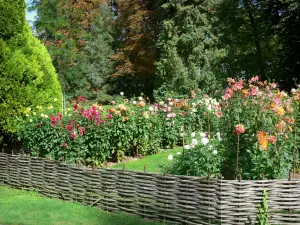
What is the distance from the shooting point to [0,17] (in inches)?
299

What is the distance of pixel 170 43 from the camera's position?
22047mm

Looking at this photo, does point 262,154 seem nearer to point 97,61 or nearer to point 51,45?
point 51,45

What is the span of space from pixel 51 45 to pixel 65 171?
594 inches

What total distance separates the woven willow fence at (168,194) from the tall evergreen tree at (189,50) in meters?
15.5

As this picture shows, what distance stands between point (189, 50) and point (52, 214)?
60.0ft

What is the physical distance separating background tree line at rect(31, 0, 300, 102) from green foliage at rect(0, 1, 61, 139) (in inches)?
417

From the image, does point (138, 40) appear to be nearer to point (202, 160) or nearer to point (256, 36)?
point (256, 36)

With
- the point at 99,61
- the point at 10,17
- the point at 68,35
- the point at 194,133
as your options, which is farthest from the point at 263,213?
the point at 99,61

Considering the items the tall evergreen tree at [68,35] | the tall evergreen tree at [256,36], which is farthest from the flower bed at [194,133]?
the tall evergreen tree at [256,36]

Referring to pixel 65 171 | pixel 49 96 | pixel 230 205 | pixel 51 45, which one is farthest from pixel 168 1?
pixel 230 205

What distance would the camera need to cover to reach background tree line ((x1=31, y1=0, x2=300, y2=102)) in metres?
19.5

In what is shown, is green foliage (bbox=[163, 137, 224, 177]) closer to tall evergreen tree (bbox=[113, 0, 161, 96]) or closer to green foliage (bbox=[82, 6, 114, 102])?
tall evergreen tree (bbox=[113, 0, 161, 96])

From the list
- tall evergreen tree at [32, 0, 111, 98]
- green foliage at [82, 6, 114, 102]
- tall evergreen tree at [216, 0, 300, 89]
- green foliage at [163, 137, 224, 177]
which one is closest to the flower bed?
green foliage at [163, 137, 224, 177]

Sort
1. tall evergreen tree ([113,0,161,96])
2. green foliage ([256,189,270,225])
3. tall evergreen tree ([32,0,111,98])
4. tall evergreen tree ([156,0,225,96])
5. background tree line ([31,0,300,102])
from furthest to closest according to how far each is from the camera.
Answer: tall evergreen tree ([113,0,161,96]) < tall evergreen tree ([156,0,225,96]) < background tree line ([31,0,300,102]) < tall evergreen tree ([32,0,111,98]) < green foliage ([256,189,270,225])
